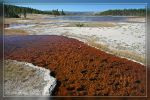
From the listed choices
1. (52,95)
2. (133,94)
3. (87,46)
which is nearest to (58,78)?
(52,95)

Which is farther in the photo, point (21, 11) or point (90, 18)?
point (90, 18)

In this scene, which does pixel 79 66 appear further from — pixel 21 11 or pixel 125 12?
pixel 21 11

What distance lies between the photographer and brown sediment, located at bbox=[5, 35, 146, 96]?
6445 millimetres

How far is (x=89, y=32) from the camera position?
7.02 metres

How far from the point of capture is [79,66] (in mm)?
6816

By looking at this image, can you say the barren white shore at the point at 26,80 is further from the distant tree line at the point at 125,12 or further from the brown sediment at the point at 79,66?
the distant tree line at the point at 125,12

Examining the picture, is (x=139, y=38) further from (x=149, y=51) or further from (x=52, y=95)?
(x=52, y=95)

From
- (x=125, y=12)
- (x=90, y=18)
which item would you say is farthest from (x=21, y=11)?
(x=125, y=12)

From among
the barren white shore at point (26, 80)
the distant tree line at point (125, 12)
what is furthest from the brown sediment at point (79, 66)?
the distant tree line at point (125, 12)

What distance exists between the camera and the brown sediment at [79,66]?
645cm

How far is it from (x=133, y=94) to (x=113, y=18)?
149cm

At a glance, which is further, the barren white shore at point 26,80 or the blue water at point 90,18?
the blue water at point 90,18

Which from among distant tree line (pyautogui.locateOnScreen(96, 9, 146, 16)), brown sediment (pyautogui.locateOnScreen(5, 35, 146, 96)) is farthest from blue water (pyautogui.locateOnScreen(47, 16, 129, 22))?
brown sediment (pyautogui.locateOnScreen(5, 35, 146, 96))

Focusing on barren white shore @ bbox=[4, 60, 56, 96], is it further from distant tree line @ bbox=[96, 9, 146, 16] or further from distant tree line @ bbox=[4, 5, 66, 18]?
distant tree line @ bbox=[96, 9, 146, 16]
